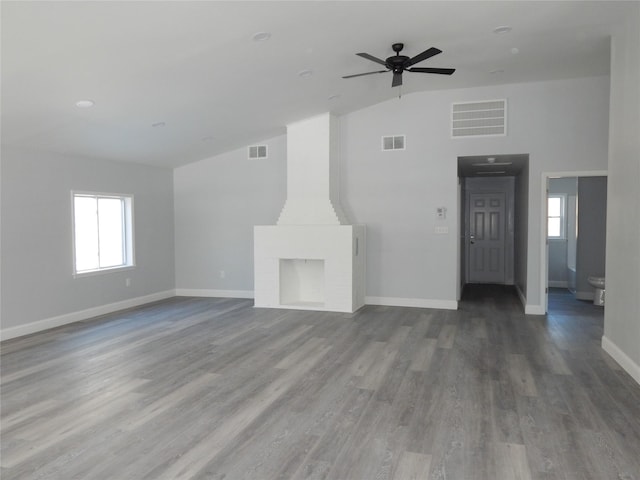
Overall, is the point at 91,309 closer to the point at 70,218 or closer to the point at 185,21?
the point at 70,218

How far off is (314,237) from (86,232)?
10.7 ft

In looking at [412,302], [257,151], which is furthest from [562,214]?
[257,151]

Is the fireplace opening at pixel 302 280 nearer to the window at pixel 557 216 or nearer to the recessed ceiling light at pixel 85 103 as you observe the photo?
the recessed ceiling light at pixel 85 103

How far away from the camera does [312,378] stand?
4086 mm

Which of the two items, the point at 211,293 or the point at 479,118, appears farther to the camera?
the point at 211,293

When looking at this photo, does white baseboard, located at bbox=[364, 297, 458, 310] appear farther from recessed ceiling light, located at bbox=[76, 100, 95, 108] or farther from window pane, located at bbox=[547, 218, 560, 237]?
recessed ceiling light, located at bbox=[76, 100, 95, 108]

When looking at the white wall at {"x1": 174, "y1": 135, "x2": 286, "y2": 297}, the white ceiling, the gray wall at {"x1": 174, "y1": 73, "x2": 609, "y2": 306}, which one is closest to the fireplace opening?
the gray wall at {"x1": 174, "y1": 73, "x2": 609, "y2": 306}

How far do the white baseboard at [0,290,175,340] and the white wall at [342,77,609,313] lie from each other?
3.59m

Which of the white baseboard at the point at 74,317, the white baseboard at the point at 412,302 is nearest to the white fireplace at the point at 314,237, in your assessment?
the white baseboard at the point at 412,302

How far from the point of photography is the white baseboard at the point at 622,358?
13.0ft

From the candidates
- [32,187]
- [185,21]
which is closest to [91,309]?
[32,187]

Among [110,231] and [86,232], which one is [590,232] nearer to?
[110,231]

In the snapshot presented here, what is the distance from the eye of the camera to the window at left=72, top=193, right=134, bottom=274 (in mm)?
6672

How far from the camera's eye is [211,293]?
8492 millimetres
